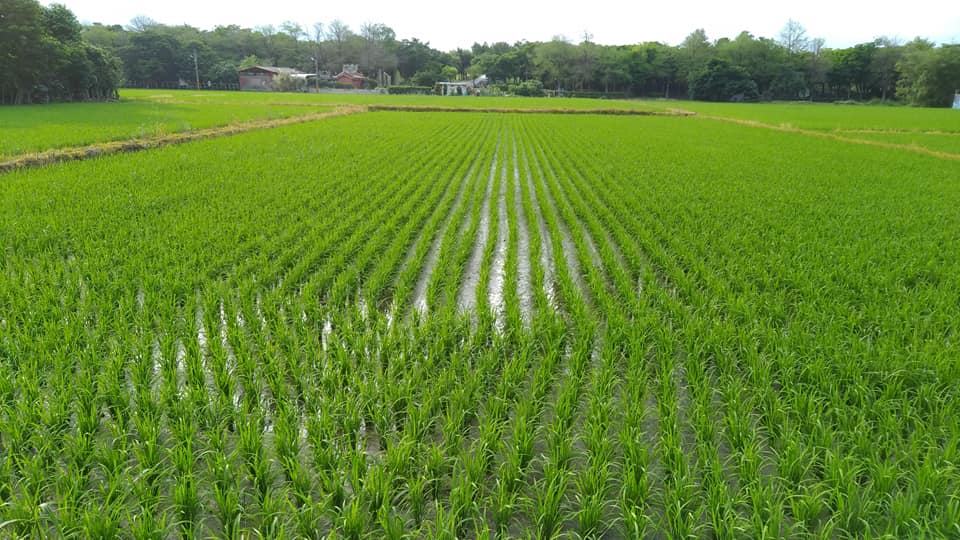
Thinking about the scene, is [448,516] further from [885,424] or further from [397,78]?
[397,78]

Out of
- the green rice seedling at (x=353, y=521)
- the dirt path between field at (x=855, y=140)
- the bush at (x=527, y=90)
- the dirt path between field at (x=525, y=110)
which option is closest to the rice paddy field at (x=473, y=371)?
the green rice seedling at (x=353, y=521)

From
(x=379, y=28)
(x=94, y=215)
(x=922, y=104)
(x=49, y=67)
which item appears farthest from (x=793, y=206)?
(x=379, y=28)

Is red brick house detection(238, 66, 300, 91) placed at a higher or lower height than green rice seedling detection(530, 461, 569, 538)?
higher

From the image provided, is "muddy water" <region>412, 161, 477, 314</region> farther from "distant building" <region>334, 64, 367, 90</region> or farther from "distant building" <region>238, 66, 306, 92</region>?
"distant building" <region>334, 64, 367, 90</region>

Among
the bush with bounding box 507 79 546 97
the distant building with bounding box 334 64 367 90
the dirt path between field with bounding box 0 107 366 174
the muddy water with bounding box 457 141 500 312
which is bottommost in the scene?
the muddy water with bounding box 457 141 500 312

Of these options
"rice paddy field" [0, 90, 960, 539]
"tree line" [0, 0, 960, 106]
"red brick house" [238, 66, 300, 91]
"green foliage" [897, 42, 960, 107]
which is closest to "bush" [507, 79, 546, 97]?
"tree line" [0, 0, 960, 106]

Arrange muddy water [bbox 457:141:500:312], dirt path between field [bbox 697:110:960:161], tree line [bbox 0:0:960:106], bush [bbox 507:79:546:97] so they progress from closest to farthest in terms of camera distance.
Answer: muddy water [bbox 457:141:500:312] → dirt path between field [bbox 697:110:960:161] → tree line [bbox 0:0:960:106] → bush [bbox 507:79:546:97]
